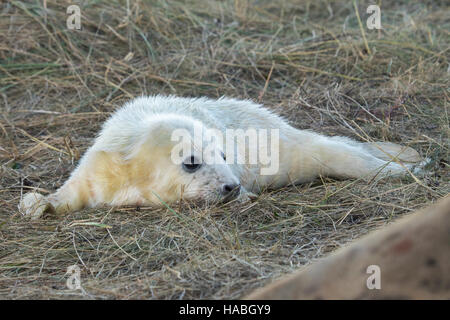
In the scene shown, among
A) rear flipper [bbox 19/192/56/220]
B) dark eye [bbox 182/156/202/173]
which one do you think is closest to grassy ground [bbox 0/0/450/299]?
rear flipper [bbox 19/192/56/220]

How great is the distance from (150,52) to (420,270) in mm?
5158

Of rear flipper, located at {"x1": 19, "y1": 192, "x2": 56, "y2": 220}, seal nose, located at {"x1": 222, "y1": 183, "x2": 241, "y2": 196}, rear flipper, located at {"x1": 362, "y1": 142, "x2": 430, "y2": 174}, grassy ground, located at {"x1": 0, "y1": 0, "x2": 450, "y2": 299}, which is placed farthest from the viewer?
rear flipper, located at {"x1": 362, "y1": 142, "x2": 430, "y2": 174}

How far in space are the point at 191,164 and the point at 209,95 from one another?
225 centimetres

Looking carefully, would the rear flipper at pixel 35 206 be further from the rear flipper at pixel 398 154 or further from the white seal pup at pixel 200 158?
the rear flipper at pixel 398 154

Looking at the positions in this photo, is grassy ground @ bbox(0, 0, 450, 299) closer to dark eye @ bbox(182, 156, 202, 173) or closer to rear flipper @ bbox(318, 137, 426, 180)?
rear flipper @ bbox(318, 137, 426, 180)

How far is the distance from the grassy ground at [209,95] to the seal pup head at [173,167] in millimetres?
121

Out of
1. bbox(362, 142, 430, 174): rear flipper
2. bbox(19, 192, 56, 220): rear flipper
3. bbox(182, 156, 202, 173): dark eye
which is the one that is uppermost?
bbox(182, 156, 202, 173): dark eye

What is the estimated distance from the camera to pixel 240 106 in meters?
4.59

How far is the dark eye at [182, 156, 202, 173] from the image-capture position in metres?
3.65

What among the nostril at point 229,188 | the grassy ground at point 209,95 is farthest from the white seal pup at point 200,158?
the grassy ground at point 209,95

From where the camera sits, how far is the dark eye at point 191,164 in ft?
12.0

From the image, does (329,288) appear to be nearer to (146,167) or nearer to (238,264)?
(238,264)

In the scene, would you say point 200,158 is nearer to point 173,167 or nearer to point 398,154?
point 173,167

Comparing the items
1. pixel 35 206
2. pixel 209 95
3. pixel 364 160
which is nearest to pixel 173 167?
pixel 35 206
